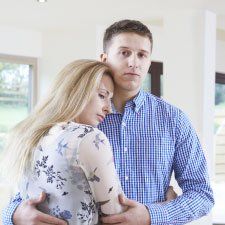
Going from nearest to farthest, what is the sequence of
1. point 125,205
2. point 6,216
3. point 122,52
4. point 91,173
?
point 91,173
point 125,205
point 6,216
point 122,52

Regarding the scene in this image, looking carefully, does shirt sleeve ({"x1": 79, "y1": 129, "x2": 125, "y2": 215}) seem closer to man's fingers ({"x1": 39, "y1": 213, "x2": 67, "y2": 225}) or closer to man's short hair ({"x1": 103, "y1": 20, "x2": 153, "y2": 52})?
man's fingers ({"x1": 39, "y1": 213, "x2": 67, "y2": 225})

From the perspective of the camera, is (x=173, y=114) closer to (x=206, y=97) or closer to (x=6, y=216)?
(x=6, y=216)

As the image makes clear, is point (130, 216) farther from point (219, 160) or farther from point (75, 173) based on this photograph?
point (219, 160)

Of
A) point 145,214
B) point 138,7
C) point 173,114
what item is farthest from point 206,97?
point 145,214

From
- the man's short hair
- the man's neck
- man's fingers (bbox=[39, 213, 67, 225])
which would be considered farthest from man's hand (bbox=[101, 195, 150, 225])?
the man's short hair

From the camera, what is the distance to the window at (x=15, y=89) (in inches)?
201

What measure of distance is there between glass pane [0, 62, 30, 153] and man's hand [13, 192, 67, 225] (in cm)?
401

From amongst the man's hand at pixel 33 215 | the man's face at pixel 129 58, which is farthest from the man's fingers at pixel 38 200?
the man's face at pixel 129 58

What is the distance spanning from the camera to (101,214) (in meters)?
1.10

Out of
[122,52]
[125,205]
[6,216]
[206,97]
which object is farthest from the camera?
[206,97]

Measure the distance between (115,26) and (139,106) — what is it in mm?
310

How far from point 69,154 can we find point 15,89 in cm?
441

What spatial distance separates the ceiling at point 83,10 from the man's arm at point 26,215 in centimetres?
294

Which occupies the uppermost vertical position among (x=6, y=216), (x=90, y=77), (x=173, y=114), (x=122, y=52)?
(x=122, y=52)
